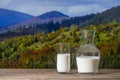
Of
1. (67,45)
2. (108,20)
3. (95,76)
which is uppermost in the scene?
(108,20)

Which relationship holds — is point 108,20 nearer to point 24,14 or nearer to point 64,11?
point 64,11

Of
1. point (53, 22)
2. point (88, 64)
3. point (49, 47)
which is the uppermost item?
point (53, 22)

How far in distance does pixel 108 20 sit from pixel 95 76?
1440mm

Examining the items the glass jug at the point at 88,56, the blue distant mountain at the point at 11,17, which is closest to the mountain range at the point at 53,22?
the blue distant mountain at the point at 11,17

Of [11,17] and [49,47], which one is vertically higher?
[11,17]

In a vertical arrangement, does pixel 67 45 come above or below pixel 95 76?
above

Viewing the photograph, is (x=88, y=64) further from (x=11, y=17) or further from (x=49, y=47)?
(x=11, y=17)

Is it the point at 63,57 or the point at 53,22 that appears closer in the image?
the point at 63,57

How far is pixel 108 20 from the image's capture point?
136 inches

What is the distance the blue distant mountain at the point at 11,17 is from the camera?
3467mm

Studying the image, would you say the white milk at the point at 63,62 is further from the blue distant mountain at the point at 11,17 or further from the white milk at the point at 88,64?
the blue distant mountain at the point at 11,17

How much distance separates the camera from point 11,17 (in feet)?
11.6

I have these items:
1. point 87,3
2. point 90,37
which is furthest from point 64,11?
point 90,37

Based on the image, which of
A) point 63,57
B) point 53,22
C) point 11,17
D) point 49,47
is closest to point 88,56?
point 63,57
